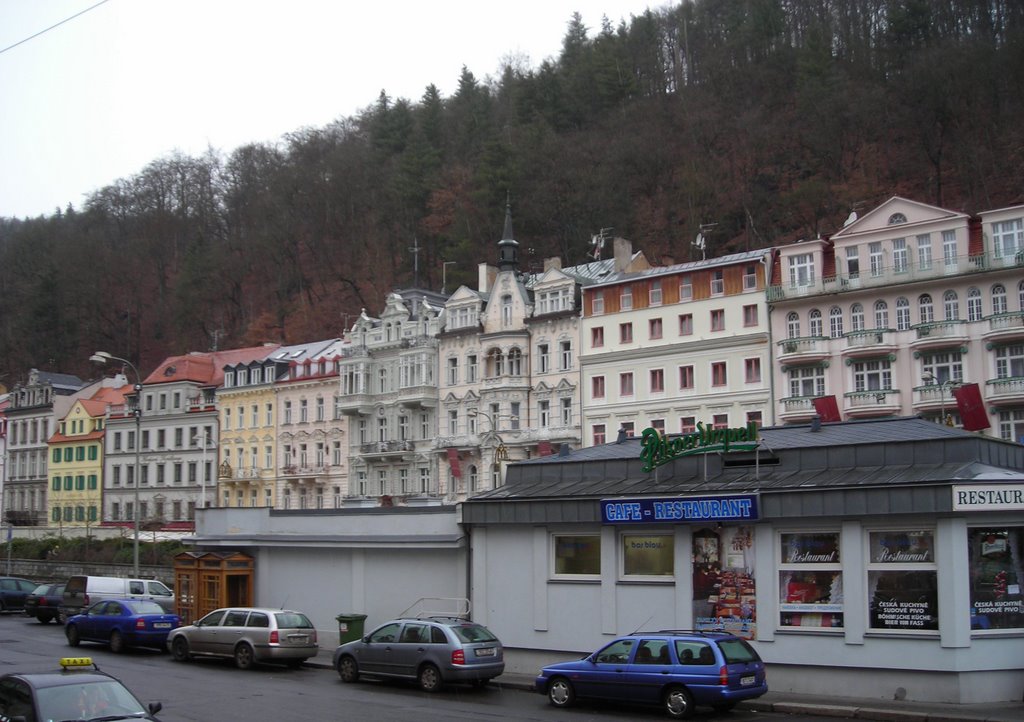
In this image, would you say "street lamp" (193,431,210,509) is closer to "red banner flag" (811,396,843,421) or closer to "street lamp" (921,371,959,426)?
"red banner flag" (811,396,843,421)

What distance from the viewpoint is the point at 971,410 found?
38219 mm

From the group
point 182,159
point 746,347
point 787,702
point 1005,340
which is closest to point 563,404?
point 746,347

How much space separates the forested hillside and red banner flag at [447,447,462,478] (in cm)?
2103

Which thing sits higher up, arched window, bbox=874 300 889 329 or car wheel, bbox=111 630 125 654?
arched window, bbox=874 300 889 329

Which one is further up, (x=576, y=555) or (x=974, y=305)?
(x=974, y=305)

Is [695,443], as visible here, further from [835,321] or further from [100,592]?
[835,321]

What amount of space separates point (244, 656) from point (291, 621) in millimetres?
1502

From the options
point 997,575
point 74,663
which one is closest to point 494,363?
point 997,575

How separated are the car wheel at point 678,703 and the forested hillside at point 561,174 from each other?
2267 inches

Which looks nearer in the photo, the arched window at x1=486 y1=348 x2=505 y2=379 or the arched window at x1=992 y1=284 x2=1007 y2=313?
the arched window at x1=992 y1=284 x2=1007 y2=313

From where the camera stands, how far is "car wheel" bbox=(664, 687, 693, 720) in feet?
66.9

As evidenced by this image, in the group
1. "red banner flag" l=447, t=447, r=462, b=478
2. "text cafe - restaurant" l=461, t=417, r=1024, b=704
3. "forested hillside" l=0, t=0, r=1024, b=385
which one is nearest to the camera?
"text cafe - restaurant" l=461, t=417, r=1024, b=704

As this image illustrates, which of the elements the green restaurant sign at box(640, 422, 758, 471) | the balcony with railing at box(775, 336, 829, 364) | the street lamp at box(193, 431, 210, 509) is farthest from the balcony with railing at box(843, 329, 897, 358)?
the street lamp at box(193, 431, 210, 509)

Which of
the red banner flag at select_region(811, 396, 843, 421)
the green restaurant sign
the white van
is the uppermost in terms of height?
the red banner flag at select_region(811, 396, 843, 421)
